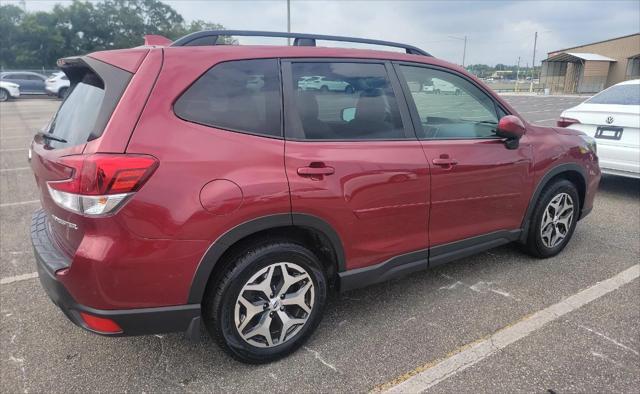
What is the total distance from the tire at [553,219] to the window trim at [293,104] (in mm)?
1542

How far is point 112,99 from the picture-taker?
2172mm

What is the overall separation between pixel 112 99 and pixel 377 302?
2131mm

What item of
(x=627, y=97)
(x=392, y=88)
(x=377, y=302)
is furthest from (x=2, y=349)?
(x=627, y=97)

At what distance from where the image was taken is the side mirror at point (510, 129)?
3254 millimetres

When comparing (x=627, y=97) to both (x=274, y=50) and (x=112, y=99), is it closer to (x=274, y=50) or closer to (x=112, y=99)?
(x=274, y=50)

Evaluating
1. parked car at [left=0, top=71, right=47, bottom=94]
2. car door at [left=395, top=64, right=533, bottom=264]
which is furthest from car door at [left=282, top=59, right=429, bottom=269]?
parked car at [left=0, top=71, right=47, bottom=94]

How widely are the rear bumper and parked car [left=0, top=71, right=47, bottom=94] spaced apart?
29287mm

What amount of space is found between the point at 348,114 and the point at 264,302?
3.92ft

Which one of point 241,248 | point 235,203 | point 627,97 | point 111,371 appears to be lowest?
point 111,371

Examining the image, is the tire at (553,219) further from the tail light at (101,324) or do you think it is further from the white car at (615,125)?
the tail light at (101,324)

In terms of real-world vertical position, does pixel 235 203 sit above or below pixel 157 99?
below

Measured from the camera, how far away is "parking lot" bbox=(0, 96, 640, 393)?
2.42 meters

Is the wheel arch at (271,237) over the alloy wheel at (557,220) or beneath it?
over

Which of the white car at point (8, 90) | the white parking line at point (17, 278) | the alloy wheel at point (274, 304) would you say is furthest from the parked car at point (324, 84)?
the white car at point (8, 90)
